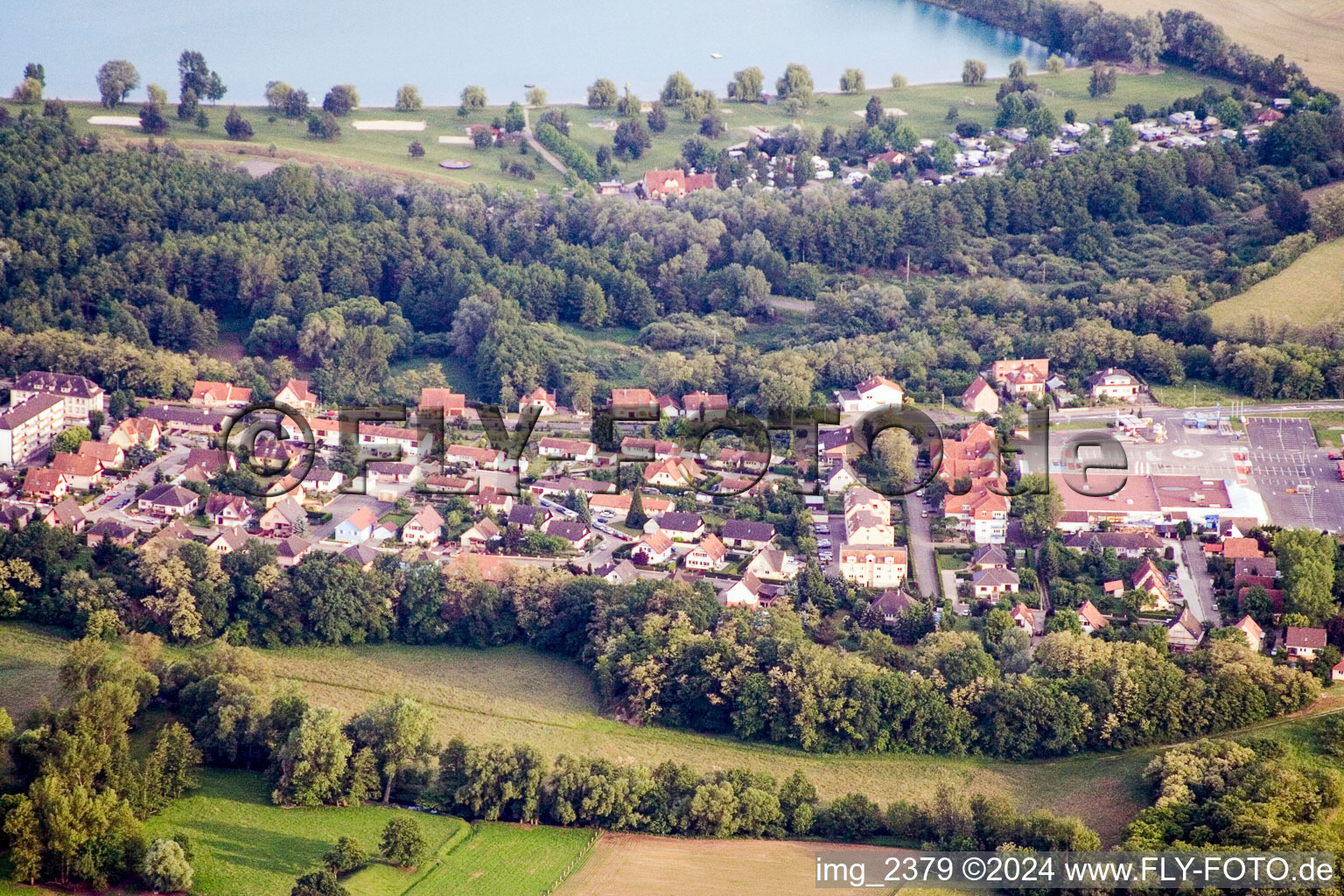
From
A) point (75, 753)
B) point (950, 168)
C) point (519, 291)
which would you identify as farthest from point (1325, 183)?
point (75, 753)

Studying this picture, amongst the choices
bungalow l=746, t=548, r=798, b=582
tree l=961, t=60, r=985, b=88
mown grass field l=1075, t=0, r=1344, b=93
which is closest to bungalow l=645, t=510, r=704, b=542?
bungalow l=746, t=548, r=798, b=582

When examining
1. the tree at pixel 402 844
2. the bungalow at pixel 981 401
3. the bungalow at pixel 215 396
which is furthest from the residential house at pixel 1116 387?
the tree at pixel 402 844

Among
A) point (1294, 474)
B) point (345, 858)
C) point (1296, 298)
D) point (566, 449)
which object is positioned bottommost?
point (345, 858)

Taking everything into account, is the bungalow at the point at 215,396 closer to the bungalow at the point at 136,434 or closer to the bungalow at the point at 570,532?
the bungalow at the point at 136,434

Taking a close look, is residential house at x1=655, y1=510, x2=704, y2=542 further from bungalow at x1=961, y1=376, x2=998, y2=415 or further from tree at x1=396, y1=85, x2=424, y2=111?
tree at x1=396, y1=85, x2=424, y2=111

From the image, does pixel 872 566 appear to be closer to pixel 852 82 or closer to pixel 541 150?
pixel 541 150

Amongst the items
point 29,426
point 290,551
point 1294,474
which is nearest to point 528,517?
point 290,551
